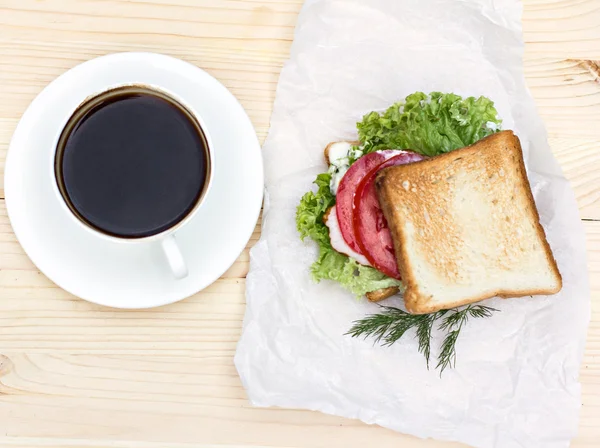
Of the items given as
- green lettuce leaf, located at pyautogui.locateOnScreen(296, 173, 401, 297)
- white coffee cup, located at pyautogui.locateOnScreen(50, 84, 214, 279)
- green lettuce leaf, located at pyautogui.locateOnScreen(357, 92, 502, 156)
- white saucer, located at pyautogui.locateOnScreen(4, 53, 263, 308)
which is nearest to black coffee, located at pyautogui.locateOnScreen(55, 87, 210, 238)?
white coffee cup, located at pyautogui.locateOnScreen(50, 84, 214, 279)

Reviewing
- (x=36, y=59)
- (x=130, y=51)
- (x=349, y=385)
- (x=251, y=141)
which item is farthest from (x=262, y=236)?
(x=36, y=59)

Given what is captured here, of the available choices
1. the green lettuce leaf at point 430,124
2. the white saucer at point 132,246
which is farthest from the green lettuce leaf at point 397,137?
the white saucer at point 132,246

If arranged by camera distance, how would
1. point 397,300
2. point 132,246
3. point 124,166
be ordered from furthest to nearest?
1. point 397,300
2. point 132,246
3. point 124,166

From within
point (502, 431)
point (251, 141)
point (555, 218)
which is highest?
point (251, 141)

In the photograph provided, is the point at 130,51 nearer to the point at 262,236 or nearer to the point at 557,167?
the point at 262,236

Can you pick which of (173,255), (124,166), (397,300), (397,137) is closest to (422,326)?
(397,300)

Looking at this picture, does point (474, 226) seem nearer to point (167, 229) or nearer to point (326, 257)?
point (326, 257)
